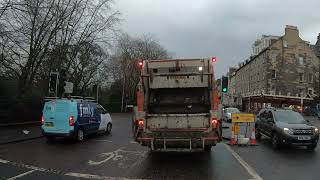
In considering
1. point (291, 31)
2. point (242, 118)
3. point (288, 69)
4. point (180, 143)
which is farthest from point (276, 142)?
point (291, 31)

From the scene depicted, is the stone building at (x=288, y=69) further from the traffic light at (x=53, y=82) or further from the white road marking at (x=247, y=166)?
the white road marking at (x=247, y=166)

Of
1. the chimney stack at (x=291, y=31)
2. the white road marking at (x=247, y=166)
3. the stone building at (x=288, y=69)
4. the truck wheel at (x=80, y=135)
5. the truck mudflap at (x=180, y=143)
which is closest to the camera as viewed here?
the white road marking at (x=247, y=166)

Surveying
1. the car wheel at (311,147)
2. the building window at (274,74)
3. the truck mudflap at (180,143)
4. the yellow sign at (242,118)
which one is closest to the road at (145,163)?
the car wheel at (311,147)

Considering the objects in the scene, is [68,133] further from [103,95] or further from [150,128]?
A: [103,95]

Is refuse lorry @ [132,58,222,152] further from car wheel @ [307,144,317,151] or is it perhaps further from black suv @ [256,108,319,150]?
car wheel @ [307,144,317,151]

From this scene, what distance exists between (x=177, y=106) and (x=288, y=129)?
4674mm

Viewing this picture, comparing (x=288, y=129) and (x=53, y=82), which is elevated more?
(x=53, y=82)

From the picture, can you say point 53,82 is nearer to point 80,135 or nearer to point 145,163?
point 80,135

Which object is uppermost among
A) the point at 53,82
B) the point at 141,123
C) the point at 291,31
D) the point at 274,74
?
the point at 291,31

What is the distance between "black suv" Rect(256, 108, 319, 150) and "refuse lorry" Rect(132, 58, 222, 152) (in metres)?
3.12

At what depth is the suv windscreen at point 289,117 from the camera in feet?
54.3

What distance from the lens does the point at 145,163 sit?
12.1 meters

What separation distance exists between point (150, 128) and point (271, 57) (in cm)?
6876

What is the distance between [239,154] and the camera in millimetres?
14469
